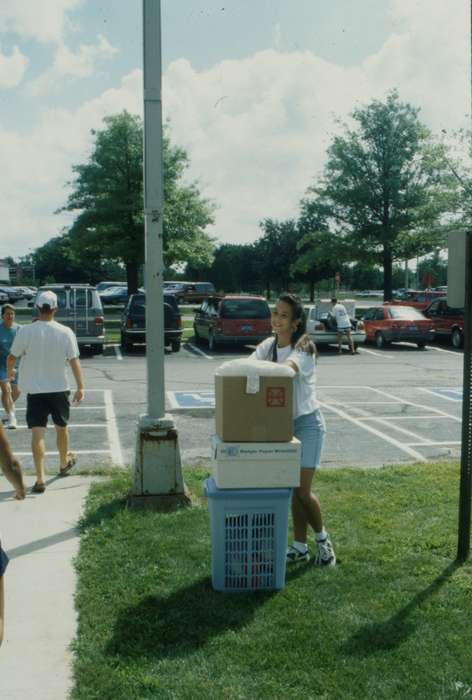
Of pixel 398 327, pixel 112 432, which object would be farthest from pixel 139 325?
pixel 112 432

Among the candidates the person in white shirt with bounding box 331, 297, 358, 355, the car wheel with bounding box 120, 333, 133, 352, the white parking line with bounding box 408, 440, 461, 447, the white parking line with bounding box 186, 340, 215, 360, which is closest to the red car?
the person in white shirt with bounding box 331, 297, 358, 355

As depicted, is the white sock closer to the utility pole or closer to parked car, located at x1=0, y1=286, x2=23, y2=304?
the utility pole

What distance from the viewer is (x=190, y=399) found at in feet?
44.1

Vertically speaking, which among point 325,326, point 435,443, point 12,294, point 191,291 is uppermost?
point 191,291

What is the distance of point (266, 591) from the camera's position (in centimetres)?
475

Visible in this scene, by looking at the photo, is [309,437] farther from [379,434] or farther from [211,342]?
[211,342]

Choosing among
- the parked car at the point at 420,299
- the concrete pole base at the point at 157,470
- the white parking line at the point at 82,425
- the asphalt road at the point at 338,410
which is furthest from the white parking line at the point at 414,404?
the parked car at the point at 420,299

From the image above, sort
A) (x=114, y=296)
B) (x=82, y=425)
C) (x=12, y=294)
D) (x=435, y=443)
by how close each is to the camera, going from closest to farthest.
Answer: (x=435, y=443) < (x=82, y=425) < (x=114, y=296) < (x=12, y=294)

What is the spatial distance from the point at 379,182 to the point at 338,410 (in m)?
29.9

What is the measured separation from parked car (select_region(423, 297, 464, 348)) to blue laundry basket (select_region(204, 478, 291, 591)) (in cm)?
2121

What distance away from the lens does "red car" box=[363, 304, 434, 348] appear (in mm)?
24312

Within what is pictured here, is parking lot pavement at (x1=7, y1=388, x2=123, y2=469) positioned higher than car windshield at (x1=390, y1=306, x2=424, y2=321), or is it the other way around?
car windshield at (x1=390, y1=306, x2=424, y2=321)

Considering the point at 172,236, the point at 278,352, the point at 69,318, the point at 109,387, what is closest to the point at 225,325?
the point at 69,318

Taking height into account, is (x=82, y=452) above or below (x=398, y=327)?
below
